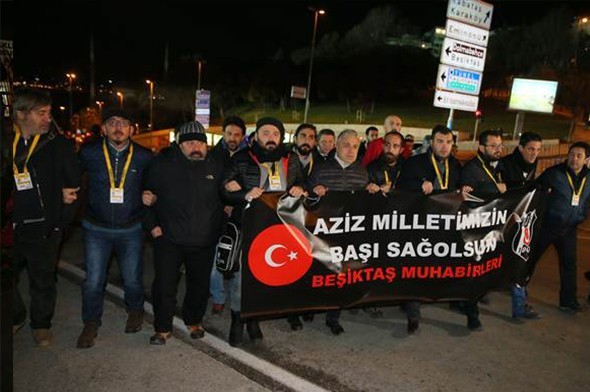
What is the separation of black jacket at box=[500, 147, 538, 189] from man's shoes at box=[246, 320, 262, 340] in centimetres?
310

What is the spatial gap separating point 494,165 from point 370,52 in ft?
258

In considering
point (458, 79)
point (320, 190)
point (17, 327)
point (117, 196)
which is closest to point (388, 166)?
point (320, 190)

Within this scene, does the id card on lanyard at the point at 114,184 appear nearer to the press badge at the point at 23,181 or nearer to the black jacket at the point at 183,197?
the black jacket at the point at 183,197

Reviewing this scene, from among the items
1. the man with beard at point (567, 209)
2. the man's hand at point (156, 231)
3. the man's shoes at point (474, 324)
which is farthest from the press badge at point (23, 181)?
the man with beard at point (567, 209)

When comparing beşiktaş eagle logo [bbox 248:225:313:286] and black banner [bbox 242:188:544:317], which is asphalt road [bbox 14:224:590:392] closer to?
black banner [bbox 242:188:544:317]

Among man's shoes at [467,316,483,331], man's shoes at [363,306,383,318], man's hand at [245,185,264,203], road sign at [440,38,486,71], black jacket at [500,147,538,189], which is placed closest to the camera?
man's hand at [245,185,264,203]

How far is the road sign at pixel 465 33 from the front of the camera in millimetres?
9039

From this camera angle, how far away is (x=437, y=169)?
5.27 m

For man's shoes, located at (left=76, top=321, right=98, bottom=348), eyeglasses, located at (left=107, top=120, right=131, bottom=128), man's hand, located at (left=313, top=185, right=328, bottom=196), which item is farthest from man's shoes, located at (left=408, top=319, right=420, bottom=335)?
eyeglasses, located at (left=107, top=120, right=131, bottom=128)

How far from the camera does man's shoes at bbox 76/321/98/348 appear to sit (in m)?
4.29

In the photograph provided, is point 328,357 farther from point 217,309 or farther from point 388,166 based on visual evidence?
point 388,166

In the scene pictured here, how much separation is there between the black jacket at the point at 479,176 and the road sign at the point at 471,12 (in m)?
4.53

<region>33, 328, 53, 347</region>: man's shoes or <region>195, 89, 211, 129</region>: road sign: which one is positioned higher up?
<region>195, 89, 211, 129</region>: road sign

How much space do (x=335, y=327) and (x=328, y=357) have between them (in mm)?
571
